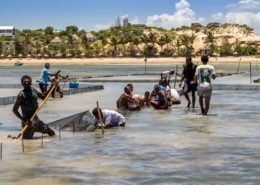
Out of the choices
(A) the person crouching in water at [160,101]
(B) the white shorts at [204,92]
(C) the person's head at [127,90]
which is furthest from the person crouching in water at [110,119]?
(A) the person crouching in water at [160,101]

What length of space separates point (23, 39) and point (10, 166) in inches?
6068

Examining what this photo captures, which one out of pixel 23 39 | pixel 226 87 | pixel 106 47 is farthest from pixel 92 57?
pixel 226 87

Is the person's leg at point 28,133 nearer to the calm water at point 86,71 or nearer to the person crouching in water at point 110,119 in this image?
the person crouching in water at point 110,119

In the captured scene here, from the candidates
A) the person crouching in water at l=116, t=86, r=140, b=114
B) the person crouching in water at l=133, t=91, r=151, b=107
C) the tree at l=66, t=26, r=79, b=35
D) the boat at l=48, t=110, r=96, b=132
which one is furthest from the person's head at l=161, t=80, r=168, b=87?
the tree at l=66, t=26, r=79, b=35

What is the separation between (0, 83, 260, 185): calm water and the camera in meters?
8.59

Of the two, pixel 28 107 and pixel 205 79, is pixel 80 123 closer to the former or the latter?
pixel 28 107

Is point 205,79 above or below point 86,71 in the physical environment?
above

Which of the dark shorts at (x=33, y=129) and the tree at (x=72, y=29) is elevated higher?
the tree at (x=72, y=29)

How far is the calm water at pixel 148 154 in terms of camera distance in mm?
8586

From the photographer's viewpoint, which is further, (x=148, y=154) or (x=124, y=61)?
(x=124, y=61)

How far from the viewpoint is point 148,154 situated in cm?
1039

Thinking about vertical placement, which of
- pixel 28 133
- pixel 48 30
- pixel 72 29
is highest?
pixel 72 29

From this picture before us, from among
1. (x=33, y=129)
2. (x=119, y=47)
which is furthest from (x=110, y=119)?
(x=119, y=47)

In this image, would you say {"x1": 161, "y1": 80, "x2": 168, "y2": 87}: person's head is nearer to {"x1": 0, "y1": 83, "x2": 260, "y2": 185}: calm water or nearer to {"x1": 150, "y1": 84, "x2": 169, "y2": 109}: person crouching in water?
{"x1": 150, "y1": 84, "x2": 169, "y2": 109}: person crouching in water
